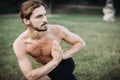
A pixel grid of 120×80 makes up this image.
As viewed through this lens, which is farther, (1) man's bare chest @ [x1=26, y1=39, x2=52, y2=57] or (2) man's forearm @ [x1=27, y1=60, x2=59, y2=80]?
(1) man's bare chest @ [x1=26, y1=39, x2=52, y2=57]

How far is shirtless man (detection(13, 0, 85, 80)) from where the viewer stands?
3897mm

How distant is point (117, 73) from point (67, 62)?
234 centimetres

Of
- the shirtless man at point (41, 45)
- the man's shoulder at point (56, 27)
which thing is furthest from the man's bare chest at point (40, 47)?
the man's shoulder at point (56, 27)

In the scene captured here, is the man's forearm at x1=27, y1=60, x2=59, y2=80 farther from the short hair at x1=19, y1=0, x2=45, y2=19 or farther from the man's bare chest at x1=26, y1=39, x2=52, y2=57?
the short hair at x1=19, y1=0, x2=45, y2=19

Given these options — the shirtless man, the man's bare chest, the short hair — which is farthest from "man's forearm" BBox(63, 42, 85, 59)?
the short hair

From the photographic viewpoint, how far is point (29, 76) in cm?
393

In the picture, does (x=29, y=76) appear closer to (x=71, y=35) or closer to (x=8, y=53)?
(x=71, y=35)

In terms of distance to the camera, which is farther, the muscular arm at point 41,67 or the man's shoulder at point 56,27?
the man's shoulder at point 56,27

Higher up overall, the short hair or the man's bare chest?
the short hair

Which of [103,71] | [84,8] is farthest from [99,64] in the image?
[84,8]

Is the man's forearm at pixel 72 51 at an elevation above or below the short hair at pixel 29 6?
below

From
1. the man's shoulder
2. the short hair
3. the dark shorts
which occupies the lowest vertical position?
the dark shorts

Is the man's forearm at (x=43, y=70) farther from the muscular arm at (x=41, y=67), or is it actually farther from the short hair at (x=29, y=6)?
the short hair at (x=29, y=6)

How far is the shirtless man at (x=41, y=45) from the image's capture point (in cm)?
390
